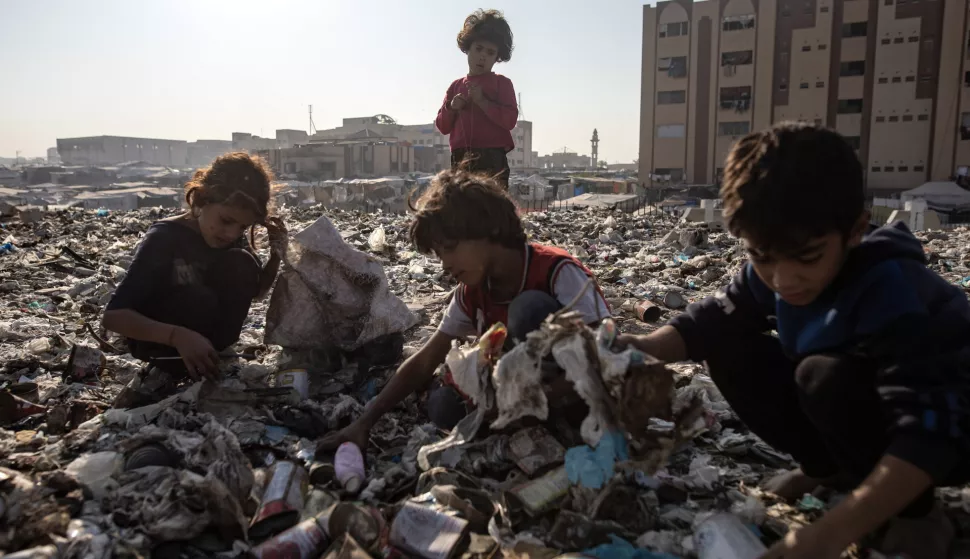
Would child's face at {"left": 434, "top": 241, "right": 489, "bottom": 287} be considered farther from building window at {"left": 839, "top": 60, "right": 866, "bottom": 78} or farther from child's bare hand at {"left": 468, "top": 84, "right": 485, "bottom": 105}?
building window at {"left": 839, "top": 60, "right": 866, "bottom": 78}

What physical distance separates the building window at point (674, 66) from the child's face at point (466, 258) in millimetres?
33228

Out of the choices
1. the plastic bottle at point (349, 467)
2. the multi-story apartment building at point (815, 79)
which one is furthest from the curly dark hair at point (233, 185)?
the multi-story apartment building at point (815, 79)

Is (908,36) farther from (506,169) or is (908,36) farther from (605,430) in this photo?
(605,430)

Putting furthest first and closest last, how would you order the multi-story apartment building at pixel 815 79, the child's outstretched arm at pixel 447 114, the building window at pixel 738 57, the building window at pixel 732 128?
the building window at pixel 732 128
the building window at pixel 738 57
the multi-story apartment building at pixel 815 79
the child's outstretched arm at pixel 447 114

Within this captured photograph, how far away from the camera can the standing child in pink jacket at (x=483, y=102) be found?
3.56 metres

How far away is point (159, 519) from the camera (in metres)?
1.50

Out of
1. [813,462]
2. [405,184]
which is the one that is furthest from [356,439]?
[405,184]

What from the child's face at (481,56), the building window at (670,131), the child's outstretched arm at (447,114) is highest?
the building window at (670,131)

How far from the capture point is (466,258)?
73.5 inches

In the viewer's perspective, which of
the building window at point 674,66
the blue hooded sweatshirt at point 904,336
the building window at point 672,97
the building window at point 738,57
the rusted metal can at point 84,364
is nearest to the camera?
the blue hooded sweatshirt at point 904,336

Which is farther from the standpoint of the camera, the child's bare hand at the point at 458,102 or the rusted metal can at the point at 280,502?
the child's bare hand at the point at 458,102

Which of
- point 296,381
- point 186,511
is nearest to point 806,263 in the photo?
point 186,511

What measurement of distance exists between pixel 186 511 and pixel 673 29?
113ft

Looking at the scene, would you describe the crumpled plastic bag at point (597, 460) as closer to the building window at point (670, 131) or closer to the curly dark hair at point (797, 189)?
the curly dark hair at point (797, 189)
